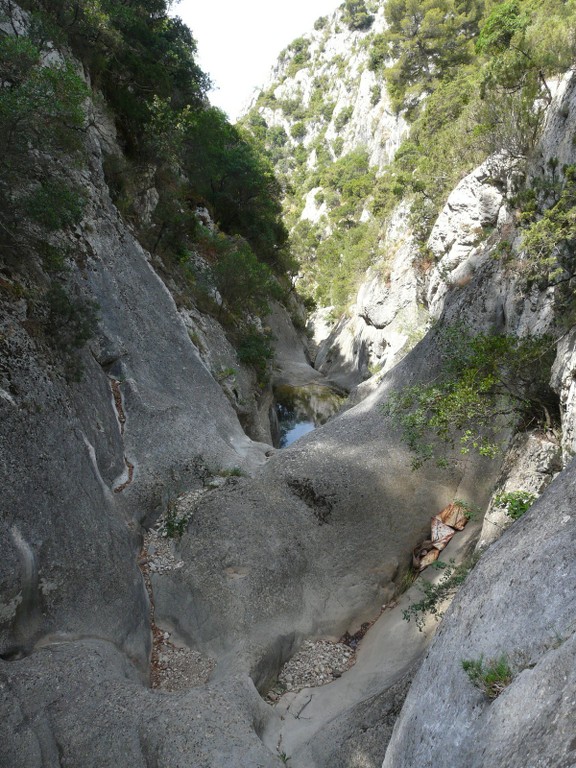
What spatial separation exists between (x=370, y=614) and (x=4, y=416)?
959 centimetres

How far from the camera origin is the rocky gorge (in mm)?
5391

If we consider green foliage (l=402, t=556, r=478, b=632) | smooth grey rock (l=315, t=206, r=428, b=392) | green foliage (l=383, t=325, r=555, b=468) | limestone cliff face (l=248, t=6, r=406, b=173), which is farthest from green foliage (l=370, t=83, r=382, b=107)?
green foliage (l=402, t=556, r=478, b=632)

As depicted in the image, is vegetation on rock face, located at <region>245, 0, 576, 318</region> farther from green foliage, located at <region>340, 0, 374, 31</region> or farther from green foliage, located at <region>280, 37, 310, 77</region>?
green foliage, located at <region>280, 37, 310, 77</region>

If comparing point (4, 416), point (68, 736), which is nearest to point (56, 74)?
point (4, 416)

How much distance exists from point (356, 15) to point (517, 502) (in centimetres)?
10601

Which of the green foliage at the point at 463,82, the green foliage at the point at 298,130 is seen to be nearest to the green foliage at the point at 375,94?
the green foliage at the point at 463,82

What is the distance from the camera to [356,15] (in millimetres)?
87375

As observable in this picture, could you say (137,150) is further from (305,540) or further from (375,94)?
(375,94)

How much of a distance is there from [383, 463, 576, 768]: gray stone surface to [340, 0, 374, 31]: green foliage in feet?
345

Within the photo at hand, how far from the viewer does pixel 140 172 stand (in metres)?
20.8

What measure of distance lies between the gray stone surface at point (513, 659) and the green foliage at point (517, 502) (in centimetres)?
260

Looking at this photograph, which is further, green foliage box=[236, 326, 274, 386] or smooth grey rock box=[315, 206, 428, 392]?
smooth grey rock box=[315, 206, 428, 392]

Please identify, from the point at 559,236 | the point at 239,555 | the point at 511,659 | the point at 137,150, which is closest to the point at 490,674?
the point at 511,659

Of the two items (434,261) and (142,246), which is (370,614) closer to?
(142,246)
